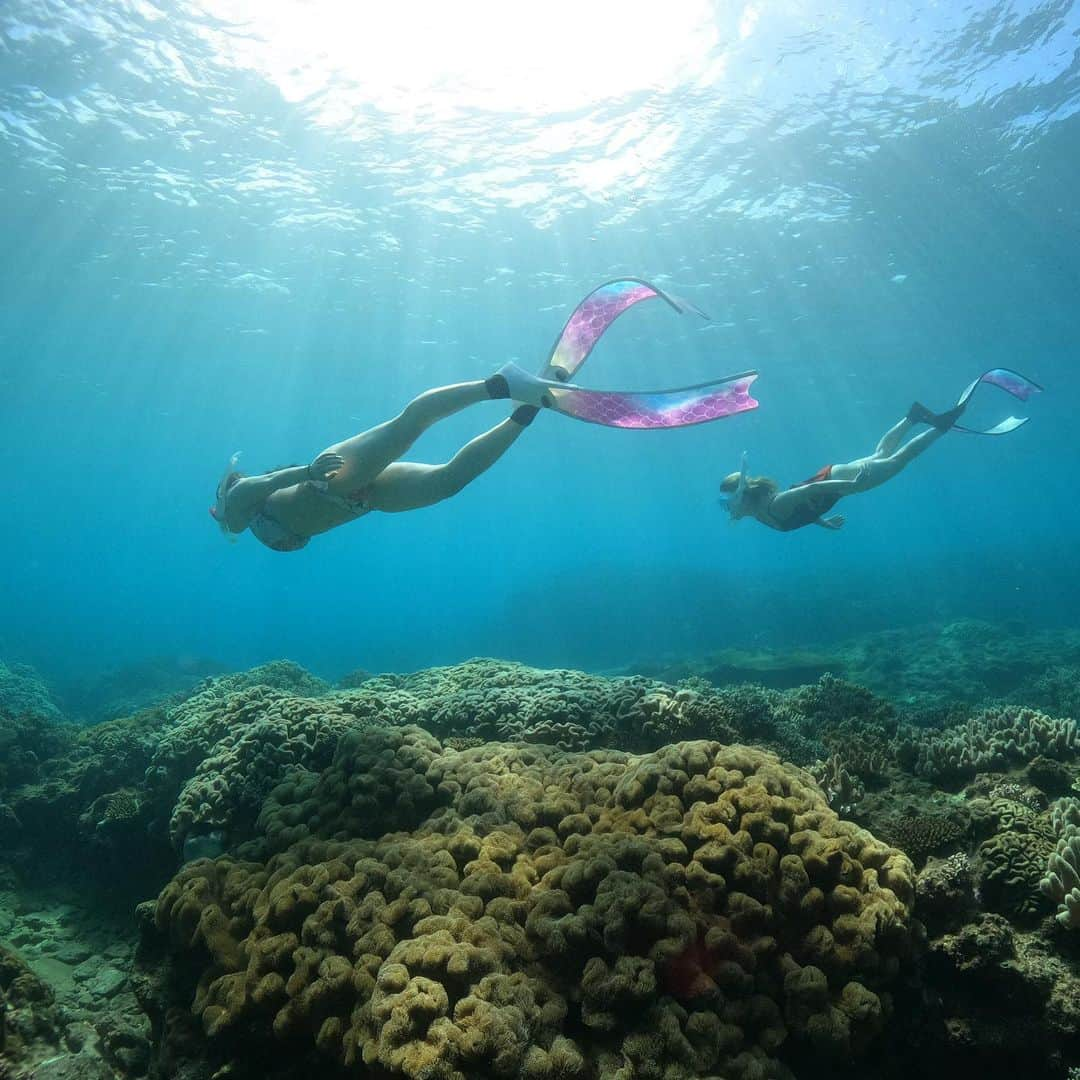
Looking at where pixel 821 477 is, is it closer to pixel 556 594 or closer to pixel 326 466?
pixel 326 466

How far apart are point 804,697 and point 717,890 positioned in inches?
285

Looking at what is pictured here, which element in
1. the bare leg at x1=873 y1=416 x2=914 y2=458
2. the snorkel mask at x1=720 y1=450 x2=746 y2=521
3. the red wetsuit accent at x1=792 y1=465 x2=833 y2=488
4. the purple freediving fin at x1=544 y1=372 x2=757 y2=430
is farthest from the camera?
the bare leg at x1=873 y1=416 x2=914 y2=458

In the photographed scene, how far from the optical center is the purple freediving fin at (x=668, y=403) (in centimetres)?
587

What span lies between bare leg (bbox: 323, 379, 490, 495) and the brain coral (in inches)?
128

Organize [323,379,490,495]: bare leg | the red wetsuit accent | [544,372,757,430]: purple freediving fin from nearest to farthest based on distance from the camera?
[544,372,757,430]: purple freediving fin
[323,379,490,495]: bare leg
the red wetsuit accent

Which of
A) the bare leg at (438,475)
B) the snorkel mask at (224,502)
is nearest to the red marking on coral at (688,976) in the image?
the bare leg at (438,475)

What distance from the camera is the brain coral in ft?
10.2

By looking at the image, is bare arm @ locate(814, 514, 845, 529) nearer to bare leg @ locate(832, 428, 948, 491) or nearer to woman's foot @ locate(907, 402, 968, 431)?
bare leg @ locate(832, 428, 948, 491)

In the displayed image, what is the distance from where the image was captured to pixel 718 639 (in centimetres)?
3516

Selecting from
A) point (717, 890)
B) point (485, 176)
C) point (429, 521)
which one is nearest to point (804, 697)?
point (717, 890)

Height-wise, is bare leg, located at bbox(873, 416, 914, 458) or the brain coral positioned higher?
bare leg, located at bbox(873, 416, 914, 458)

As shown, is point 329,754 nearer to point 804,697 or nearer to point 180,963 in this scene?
point 180,963

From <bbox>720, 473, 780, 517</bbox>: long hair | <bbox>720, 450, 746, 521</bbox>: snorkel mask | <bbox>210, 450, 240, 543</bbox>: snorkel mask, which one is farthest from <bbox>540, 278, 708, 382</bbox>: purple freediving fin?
<bbox>720, 473, 780, 517</bbox>: long hair

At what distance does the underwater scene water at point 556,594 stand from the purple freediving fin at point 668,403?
4cm
